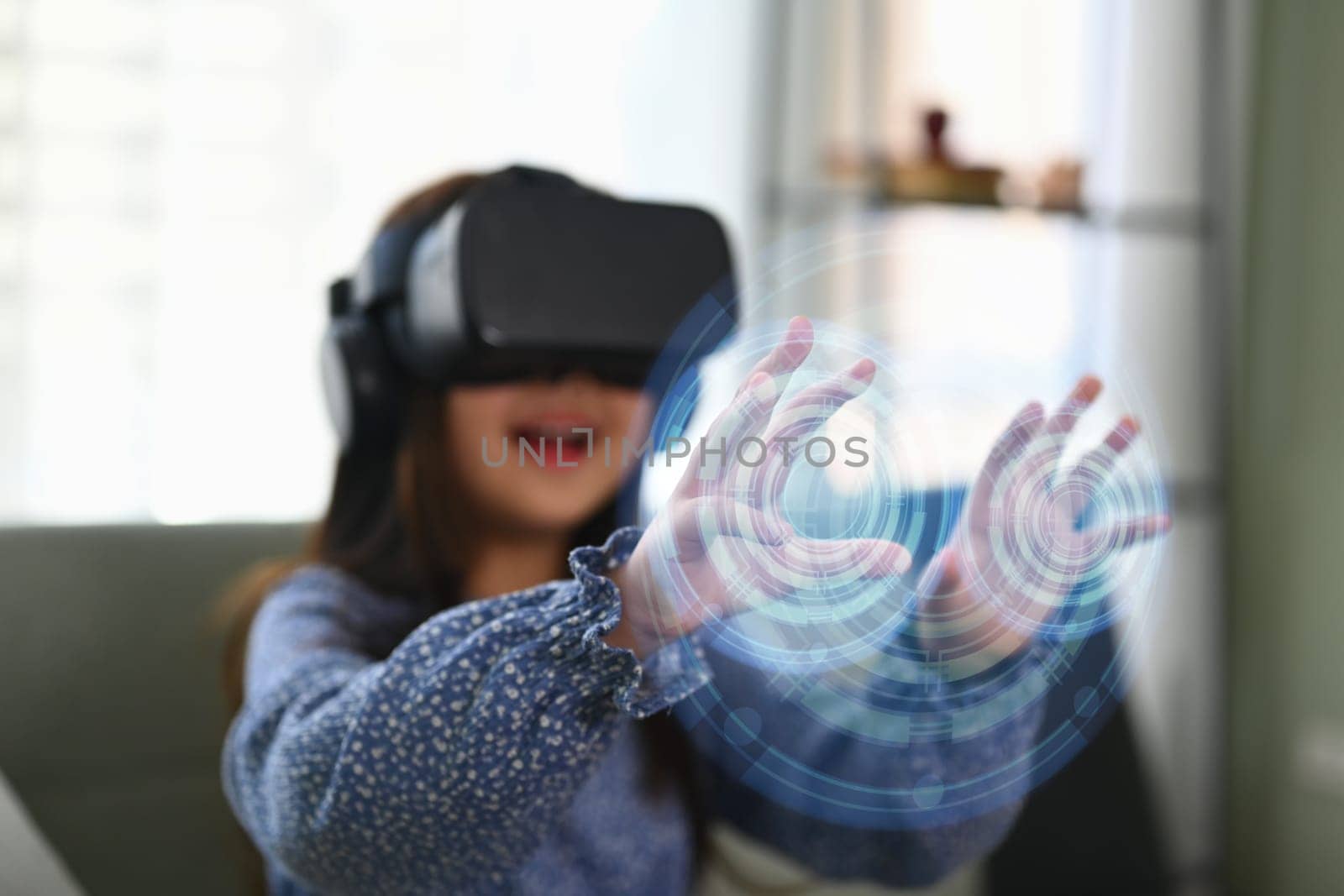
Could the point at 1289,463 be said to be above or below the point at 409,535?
below

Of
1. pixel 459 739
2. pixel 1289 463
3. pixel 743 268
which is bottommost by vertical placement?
pixel 1289 463

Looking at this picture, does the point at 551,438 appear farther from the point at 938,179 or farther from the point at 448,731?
the point at 938,179

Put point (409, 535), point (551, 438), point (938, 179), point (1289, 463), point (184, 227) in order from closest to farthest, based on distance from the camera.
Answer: point (551, 438) → point (409, 535) → point (184, 227) → point (938, 179) → point (1289, 463)

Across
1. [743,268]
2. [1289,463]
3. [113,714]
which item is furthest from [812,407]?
[1289,463]

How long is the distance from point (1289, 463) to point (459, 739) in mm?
1387

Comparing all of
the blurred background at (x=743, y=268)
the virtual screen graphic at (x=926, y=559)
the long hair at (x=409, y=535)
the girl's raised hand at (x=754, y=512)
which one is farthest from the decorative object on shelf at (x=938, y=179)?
the girl's raised hand at (x=754, y=512)

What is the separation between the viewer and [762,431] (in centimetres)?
25

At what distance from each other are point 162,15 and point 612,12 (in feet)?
1.47

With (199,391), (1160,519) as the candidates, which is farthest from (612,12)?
(1160,519)

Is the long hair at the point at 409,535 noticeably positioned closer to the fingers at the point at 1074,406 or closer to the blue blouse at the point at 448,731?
the blue blouse at the point at 448,731

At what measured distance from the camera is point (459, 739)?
1.02ft

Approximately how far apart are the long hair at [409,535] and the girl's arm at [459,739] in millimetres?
34

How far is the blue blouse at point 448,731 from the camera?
0.97 feet

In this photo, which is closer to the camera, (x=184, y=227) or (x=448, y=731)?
(x=448, y=731)
